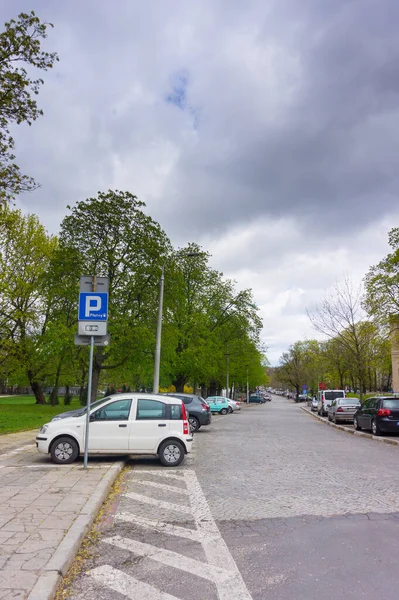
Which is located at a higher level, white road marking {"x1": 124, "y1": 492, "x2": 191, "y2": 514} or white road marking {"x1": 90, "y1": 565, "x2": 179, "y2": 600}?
white road marking {"x1": 90, "y1": 565, "x2": 179, "y2": 600}

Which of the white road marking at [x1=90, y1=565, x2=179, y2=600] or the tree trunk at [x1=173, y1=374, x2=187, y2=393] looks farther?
the tree trunk at [x1=173, y1=374, x2=187, y2=393]

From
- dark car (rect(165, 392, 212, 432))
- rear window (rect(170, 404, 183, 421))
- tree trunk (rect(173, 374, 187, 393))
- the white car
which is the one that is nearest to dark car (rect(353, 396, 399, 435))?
dark car (rect(165, 392, 212, 432))

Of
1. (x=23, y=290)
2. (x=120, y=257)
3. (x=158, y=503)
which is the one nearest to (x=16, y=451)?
(x=158, y=503)

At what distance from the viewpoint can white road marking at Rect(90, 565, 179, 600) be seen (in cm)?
391

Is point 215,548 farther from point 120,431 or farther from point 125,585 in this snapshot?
point 120,431

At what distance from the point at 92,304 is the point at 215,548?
6111 millimetres

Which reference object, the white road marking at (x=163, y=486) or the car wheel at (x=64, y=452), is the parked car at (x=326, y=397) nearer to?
the car wheel at (x=64, y=452)

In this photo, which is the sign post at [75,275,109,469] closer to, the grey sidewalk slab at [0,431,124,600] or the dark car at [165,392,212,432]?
the grey sidewalk slab at [0,431,124,600]

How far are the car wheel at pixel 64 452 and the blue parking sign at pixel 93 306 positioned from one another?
106 inches

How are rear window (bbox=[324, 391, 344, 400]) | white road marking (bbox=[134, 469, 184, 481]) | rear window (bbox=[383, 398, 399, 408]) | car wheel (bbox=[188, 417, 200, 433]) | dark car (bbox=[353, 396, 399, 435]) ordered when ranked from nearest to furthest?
1. white road marking (bbox=[134, 469, 184, 481])
2. dark car (bbox=[353, 396, 399, 435])
3. rear window (bbox=[383, 398, 399, 408])
4. car wheel (bbox=[188, 417, 200, 433])
5. rear window (bbox=[324, 391, 344, 400])

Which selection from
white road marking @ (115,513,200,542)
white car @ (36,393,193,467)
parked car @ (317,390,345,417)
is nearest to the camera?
white road marking @ (115,513,200,542)

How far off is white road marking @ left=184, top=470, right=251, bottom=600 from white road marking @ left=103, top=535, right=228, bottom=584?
0.08m

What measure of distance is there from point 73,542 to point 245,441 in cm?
1237

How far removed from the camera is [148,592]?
13.1 feet
